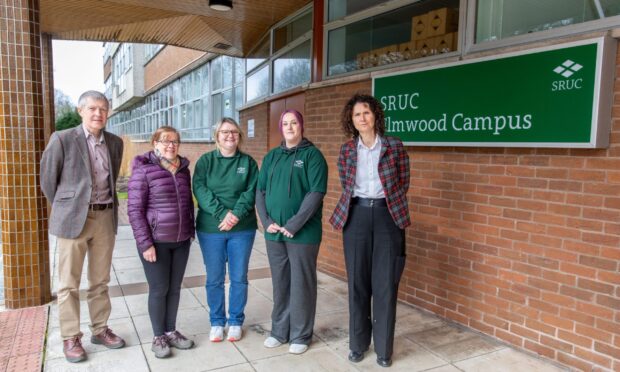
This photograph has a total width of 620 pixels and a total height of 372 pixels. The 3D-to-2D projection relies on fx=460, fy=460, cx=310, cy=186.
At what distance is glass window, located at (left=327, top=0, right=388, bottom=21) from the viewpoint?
5086 mm

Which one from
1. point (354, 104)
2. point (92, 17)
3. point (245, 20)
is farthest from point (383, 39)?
point (92, 17)

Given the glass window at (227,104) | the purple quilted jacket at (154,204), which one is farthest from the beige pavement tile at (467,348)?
the glass window at (227,104)

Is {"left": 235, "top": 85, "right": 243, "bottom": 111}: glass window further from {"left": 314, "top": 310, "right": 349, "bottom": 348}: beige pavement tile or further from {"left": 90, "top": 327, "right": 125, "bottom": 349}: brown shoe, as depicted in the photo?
{"left": 90, "top": 327, "right": 125, "bottom": 349}: brown shoe

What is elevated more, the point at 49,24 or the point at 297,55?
the point at 49,24

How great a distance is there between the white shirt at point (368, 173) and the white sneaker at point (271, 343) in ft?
4.28

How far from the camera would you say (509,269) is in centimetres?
350

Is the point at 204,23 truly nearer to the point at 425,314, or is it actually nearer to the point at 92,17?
the point at 92,17

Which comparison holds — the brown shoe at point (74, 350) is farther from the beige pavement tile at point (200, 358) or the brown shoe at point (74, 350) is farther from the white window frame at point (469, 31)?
the white window frame at point (469, 31)

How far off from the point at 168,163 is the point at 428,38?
2620 mm

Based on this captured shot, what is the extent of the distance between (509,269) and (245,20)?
5.91 m

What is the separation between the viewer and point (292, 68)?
7.04 m

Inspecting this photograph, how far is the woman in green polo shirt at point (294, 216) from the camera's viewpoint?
325 centimetres

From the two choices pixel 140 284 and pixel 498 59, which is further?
pixel 140 284

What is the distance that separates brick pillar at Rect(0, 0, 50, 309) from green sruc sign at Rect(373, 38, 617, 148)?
3.30 meters
